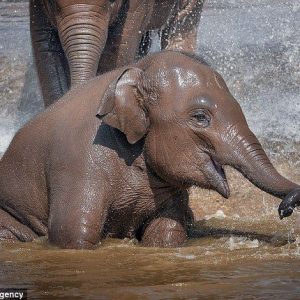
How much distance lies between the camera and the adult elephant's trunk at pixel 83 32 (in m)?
12.1

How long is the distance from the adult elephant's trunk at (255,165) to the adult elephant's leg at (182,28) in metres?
6.32

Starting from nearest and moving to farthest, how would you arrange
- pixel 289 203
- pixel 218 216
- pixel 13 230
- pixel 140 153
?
pixel 289 203, pixel 140 153, pixel 13 230, pixel 218 216

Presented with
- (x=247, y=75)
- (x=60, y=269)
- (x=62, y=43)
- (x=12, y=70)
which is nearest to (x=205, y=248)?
(x=60, y=269)

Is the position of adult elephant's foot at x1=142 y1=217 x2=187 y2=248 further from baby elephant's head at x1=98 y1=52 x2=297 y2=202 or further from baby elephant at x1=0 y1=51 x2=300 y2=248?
baby elephant's head at x1=98 y1=52 x2=297 y2=202

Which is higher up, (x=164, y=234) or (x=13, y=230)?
(x=164, y=234)

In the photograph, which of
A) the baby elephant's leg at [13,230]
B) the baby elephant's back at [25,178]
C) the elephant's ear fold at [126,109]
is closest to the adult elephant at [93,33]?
the baby elephant's back at [25,178]

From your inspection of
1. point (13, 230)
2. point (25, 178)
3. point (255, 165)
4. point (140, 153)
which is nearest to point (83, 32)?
point (25, 178)

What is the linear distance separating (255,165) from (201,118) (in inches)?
21.1

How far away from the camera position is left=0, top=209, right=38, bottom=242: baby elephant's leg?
9781mm

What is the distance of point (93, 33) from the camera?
40.3ft

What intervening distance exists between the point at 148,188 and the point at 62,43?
136 inches

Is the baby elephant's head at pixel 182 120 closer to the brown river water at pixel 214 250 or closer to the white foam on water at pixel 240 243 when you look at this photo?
the white foam on water at pixel 240 243

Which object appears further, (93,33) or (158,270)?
(93,33)

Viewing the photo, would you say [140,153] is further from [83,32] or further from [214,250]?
[83,32]
